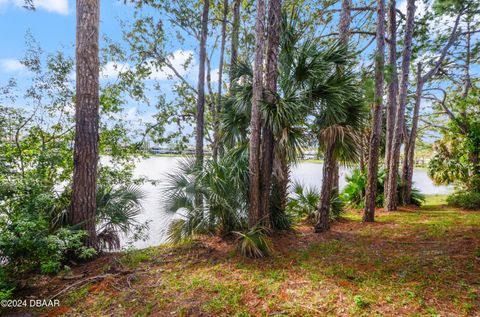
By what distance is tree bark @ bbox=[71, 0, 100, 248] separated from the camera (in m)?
3.99

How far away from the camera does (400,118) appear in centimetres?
724

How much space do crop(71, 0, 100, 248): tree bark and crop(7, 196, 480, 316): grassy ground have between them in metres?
0.98

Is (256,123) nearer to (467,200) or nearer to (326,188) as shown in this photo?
(326,188)

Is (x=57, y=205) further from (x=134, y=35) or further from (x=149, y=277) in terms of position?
(x=134, y=35)

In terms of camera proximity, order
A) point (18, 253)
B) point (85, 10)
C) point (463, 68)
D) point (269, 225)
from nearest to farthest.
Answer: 1. point (18, 253)
2. point (85, 10)
3. point (269, 225)
4. point (463, 68)

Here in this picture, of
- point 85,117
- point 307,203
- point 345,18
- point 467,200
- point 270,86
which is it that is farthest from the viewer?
point 467,200

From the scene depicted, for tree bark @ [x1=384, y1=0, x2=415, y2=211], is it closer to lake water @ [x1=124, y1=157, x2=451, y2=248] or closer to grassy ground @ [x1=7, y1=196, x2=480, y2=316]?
lake water @ [x1=124, y1=157, x2=451, y2=248]

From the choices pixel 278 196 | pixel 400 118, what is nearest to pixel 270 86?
pixel 278 196

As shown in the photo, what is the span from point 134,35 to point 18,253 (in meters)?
6.83

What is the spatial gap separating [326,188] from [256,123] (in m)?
2.09

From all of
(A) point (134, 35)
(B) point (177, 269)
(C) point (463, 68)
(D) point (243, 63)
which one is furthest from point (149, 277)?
(C) point (463, 68)

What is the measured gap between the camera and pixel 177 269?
3.68 metres

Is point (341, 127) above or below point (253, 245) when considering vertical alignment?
above

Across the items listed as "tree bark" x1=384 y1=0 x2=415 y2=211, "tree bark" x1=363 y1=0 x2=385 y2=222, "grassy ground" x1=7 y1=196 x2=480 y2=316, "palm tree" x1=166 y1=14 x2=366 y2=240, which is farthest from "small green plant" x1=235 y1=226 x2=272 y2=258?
"tree bark" x1=384 y1=0 x2=415 y2=211
